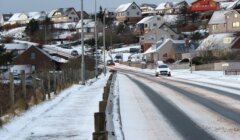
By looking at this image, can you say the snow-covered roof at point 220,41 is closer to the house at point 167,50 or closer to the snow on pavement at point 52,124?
the house at point 167,50

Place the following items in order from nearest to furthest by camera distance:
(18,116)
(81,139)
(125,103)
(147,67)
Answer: (81,139) < (18,116) < (125,103) < (147,67)

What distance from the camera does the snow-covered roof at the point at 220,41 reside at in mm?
108700

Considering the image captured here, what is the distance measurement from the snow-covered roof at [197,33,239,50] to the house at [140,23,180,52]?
38232mm

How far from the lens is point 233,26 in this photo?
402ft

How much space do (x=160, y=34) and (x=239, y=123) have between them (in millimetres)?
141928

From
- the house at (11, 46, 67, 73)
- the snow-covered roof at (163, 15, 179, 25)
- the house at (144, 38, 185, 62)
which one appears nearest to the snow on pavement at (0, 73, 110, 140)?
the house at (11, 46, 67, 73)

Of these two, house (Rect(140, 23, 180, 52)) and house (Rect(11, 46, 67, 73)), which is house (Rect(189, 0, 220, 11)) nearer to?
house (Rect(140, 23, 180, 52))

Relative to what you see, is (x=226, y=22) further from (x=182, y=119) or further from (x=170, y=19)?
(x=182, y=119)

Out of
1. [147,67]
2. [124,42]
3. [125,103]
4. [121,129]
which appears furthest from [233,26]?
[121,129]

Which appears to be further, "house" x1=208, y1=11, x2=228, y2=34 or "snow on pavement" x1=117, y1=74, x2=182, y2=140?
"house" x1=208, y1=11, x2=228, y2=34

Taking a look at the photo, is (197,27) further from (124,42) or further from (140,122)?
(140,122)

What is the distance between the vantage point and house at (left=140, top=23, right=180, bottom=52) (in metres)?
156

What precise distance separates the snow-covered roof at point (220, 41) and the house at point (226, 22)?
5480 millimetres

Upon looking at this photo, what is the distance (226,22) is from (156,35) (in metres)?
35.4
